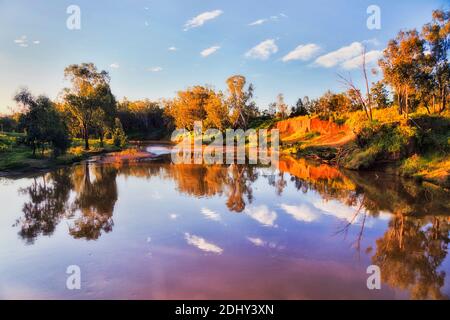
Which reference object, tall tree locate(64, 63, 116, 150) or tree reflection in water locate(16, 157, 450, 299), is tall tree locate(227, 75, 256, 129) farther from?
tree reflection in water locate(16, 157, 450, 299)

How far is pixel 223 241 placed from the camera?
9.34 m

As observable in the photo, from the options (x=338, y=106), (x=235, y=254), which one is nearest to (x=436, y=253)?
(x=235, y=254)

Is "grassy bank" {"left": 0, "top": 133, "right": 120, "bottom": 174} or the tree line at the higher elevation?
the tree line

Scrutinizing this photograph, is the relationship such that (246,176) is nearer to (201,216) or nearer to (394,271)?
(201,216)

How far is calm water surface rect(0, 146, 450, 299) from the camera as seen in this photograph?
6.65 m

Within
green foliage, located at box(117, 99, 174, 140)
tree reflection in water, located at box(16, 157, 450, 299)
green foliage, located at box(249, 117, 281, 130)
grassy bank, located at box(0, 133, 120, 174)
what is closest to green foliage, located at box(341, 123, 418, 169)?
tree reflection in water, located at box(16, 157, 450, 299)

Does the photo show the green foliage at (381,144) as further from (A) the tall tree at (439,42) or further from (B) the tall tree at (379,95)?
(B) the tall tree at (379,95)

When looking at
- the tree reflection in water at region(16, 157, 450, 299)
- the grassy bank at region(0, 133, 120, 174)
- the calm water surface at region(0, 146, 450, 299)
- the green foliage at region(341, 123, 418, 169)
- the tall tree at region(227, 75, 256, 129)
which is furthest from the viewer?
→ the tall tree at region(227, 75, 256, 129)

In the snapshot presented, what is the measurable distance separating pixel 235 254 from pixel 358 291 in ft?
10.3

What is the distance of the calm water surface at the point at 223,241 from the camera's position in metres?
6.65

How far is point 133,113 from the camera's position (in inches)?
3841

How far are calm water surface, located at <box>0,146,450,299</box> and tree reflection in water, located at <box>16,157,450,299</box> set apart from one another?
0.06m

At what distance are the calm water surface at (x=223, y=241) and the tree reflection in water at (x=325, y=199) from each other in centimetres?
6

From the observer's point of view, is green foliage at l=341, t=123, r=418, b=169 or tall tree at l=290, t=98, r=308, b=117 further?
tall tree at l=290, t=98, r=308, b=117
